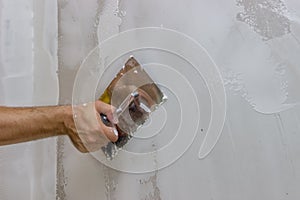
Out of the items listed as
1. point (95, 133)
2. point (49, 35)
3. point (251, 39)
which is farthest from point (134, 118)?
point (49, 35)

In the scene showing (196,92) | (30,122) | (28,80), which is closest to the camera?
(30,122)

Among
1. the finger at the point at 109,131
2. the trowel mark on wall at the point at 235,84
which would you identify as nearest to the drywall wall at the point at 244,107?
the trowel mark on wall at the point at 235,84

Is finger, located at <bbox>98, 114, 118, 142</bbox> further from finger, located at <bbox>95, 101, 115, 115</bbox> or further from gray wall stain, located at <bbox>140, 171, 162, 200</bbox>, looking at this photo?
gray wall stain, located at <bbox>140, 171, 162, 200</bbox>

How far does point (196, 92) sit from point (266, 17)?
9.7 inches

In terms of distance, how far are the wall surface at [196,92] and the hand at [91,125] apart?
0.49 feet

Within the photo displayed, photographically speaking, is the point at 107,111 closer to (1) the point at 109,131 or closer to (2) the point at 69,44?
(1) the point at 109,131

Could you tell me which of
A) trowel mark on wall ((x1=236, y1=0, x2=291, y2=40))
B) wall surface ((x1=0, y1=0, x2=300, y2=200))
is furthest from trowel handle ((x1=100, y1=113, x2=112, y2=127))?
trowel mark on wall ((x1=236, y1=0, x2=291, y2=40))

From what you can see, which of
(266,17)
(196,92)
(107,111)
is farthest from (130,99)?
(266,17)

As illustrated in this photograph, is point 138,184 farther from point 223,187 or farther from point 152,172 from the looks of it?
point 223,187

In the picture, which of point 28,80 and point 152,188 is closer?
point 152,188

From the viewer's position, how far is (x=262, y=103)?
3.41ft

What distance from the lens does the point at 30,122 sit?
3.22 feet

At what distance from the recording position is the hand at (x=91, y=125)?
1012mm

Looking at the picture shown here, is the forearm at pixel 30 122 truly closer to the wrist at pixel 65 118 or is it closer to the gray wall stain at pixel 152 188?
the wrist at pixel 65 118
